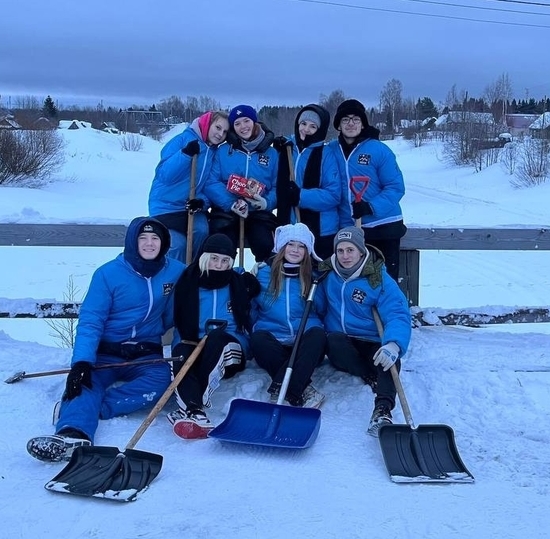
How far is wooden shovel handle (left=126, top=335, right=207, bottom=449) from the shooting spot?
365 centimetres

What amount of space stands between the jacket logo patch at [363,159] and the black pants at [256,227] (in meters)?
0.84

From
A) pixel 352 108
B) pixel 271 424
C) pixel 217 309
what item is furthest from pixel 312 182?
pixel 271 424

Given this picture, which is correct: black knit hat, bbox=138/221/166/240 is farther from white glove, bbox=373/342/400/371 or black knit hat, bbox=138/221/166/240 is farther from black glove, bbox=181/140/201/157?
white glove, bbox=373/342/400/371

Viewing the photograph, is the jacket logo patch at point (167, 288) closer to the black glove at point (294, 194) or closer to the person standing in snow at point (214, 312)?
the person standing in snow at point (214, 312)

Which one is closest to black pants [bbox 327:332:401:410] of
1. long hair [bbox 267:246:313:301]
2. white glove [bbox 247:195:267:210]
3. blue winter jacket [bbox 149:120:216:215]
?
long hair [bbox 267:246:313:301]

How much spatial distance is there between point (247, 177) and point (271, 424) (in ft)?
7.13

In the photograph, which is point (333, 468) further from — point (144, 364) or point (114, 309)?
point (114, 309)

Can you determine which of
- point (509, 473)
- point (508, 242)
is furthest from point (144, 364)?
point (508, 242)

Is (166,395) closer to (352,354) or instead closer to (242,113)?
(352,354)

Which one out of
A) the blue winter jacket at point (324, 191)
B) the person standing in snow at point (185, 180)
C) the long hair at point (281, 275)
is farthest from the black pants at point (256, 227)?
the long hair at point (281, 275)

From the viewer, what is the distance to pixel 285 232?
4.73 m

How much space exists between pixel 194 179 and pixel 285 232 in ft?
3.36

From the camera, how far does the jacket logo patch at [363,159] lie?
526cm

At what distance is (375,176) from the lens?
531 centimetres
